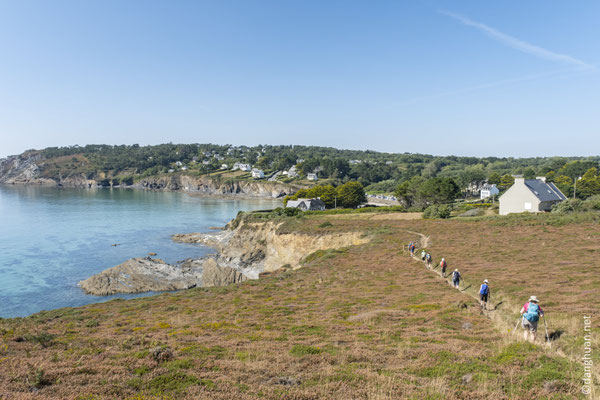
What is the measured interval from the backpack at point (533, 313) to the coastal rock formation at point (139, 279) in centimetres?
4331

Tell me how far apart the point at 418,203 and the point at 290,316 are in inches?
3119

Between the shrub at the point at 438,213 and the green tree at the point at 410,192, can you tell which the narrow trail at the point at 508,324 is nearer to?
the shrub at the point at 438,213

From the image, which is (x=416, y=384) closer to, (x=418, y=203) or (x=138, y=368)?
(x=138, y=368)

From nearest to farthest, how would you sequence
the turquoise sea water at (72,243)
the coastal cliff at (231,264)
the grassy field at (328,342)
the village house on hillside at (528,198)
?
the grassy field at (328,342), the turquoise sea water at (72,243), the coastal cliff at (231,264), the village house on hillside at (528,198)

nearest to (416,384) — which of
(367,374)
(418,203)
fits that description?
(367,374)

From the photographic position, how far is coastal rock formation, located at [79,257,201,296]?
152 feet

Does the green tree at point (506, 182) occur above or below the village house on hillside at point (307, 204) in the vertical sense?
above

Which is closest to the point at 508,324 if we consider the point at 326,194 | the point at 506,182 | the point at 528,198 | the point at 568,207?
the point at 568,207

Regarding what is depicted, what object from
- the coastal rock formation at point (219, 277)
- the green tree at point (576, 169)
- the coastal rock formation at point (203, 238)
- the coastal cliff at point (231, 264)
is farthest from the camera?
the green tree at point (576, 169)

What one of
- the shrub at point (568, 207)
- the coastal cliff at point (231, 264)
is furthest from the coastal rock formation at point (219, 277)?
the shrub at point (568, 207)

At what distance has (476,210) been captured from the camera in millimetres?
69375

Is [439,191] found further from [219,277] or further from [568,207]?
[219,277]

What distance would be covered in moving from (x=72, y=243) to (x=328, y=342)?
256 ft

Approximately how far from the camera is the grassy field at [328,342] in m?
8.94
